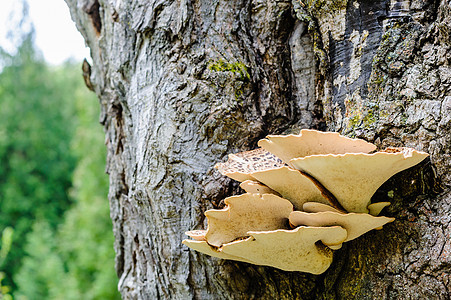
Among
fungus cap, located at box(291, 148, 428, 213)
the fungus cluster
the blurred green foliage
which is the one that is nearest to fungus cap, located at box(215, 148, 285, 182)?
the fungus cluster

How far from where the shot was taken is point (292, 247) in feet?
3.08

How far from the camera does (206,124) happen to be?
4.12ft

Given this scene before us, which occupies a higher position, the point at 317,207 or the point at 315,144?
the point at 315,144

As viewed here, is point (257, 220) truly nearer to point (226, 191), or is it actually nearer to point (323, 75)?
point (226, 191)

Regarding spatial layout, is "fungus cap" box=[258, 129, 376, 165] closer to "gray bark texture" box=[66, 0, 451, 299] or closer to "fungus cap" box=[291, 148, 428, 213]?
"fungus cap" box=[291, 148, 428, 213]

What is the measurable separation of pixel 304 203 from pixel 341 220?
0.39 ft

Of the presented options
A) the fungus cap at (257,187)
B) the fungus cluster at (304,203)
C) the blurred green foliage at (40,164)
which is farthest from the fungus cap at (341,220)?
the blurred green foliage at (40,164)

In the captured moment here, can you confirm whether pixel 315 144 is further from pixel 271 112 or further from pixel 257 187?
pixel 271 112

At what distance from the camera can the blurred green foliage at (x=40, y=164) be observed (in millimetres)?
8141

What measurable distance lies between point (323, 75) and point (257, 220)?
1.73ft

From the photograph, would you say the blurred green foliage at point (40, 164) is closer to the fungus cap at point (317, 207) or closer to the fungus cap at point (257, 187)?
the fungus cap at point (257, 187)

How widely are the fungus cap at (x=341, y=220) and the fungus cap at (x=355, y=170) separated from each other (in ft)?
0.21

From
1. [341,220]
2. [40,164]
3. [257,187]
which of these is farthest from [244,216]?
[40,164]

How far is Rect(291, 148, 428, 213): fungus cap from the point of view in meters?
0.82
